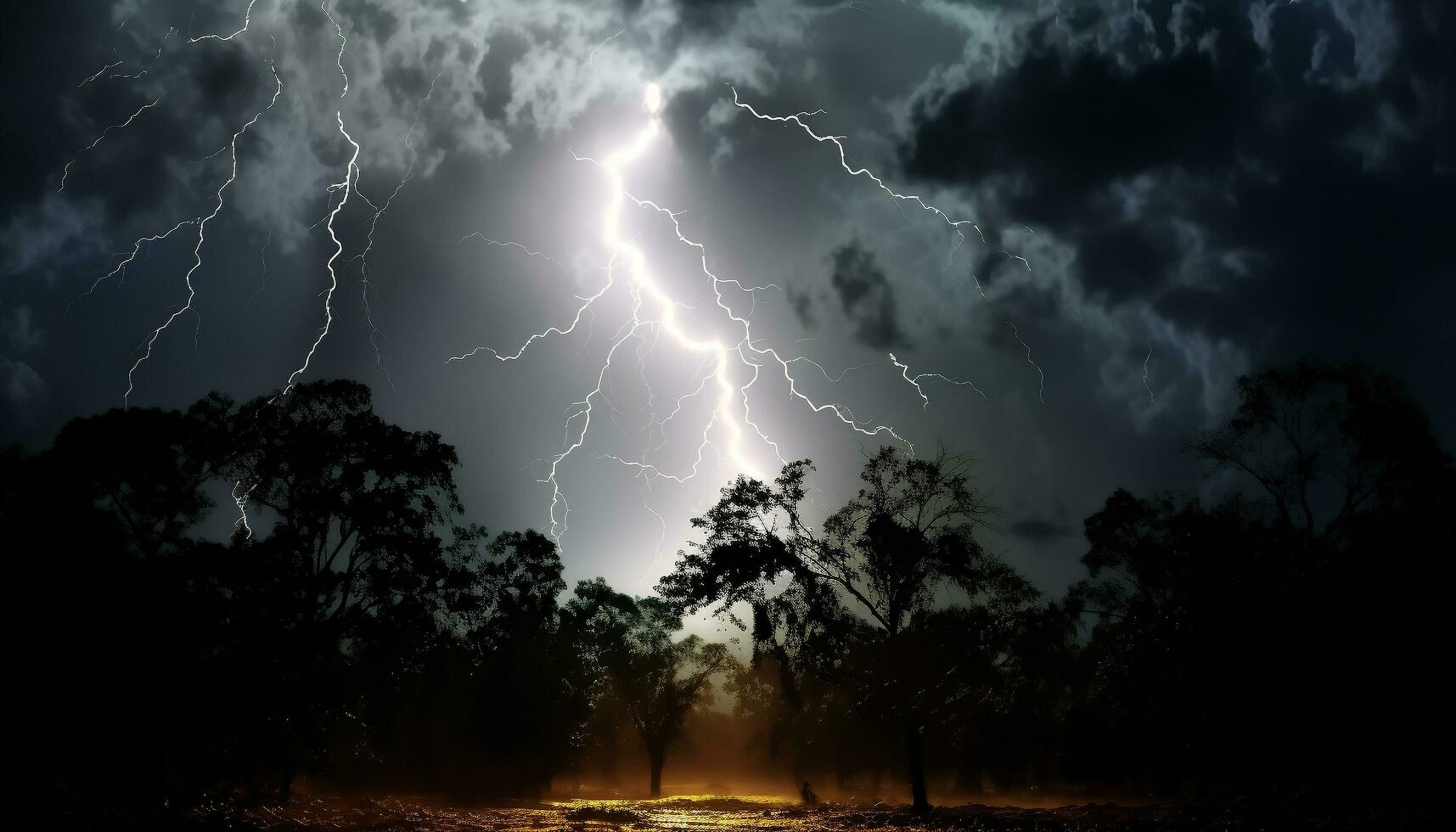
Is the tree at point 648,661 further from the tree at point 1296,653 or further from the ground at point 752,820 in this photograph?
the tree at point 1296,653

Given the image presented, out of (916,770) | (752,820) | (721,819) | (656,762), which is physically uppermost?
(916,770)

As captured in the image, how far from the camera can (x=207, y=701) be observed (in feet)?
33.4

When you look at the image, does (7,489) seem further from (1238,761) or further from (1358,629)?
(1358,629)

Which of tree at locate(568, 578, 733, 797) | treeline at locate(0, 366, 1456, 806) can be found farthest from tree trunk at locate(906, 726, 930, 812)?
tree at locate(568, 578, 733, 797)

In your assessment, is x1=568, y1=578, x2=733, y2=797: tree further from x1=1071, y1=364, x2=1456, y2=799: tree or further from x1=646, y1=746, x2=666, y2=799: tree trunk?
x1=1071, y1=364, x2=1456, y2=799: tree

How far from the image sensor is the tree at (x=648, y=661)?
130 feet

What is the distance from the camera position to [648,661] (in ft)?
135

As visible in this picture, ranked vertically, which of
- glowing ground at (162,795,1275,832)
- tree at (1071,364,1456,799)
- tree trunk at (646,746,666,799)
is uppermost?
tree at (1071,364,1456,799)

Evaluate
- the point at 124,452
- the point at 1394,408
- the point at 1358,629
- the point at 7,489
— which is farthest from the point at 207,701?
the point at 1394,408

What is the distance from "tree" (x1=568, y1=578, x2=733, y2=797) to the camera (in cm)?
3972

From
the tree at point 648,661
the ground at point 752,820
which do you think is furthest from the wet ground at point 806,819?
the tree at point 648,661

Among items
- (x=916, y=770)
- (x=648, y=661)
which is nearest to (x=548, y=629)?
(x=648, y=661)

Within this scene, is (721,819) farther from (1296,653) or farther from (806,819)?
(1296,653)

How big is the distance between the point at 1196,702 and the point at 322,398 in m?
23.3
